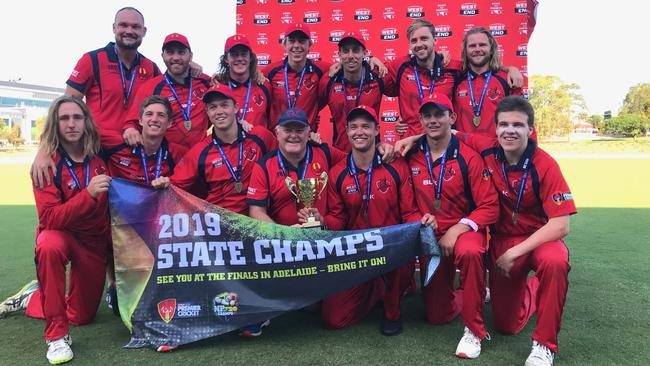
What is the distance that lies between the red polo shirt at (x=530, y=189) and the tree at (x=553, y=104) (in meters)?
60.3

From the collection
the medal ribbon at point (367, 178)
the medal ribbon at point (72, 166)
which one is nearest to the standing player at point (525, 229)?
the medal ribbon at point (367, 178)

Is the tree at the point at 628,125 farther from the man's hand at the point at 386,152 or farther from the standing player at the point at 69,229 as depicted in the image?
the standing player at the point at 69,229

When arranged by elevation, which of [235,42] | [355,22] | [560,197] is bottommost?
[560,197]

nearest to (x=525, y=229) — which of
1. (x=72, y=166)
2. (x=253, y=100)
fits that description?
(x=253, y=100)

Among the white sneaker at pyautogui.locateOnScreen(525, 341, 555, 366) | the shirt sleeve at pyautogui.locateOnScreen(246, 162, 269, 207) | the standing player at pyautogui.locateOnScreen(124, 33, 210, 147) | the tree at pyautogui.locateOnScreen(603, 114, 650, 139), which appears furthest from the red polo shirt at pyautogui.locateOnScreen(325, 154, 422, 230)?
the tree at pyautogui.locateOnScreen(603, 114, 650, 139)

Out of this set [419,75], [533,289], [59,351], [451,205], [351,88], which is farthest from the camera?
[351,88]

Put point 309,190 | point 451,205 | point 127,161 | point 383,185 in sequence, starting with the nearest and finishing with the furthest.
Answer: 1. point 309,190
2. point 451,205
3. point 383,185
4. point 127,161

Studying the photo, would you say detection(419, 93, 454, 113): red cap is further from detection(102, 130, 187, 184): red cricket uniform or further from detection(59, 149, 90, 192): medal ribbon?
detection(59, 149, 90, 192): medal ribbon

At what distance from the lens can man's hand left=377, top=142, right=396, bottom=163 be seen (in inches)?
157

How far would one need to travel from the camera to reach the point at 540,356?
3.14 metres

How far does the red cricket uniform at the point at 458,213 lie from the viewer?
3488 mm

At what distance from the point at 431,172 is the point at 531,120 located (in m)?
0.88

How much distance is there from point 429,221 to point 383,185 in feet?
1.93

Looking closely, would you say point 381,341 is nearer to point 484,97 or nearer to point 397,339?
point 397,339
